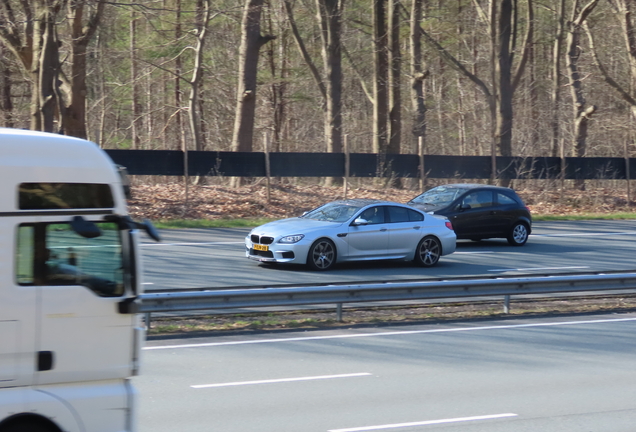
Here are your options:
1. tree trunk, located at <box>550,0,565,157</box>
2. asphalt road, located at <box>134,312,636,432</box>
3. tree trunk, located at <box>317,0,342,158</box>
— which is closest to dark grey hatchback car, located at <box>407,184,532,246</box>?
asphalt road, located at <box>134,312,636,432</box>

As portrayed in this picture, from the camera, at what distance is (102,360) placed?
190 inches

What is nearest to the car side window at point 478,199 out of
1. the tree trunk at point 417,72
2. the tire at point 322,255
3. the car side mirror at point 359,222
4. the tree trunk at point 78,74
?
the car side mirror at point 359,222

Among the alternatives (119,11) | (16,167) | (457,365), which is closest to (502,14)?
(119,11)

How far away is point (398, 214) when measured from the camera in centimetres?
1592

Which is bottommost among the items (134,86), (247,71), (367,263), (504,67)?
(367,263)

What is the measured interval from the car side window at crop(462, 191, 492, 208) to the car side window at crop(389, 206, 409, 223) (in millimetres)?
3439

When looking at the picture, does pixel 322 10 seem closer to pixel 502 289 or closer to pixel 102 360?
pixel 502 289

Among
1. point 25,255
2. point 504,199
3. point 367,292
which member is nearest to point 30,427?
point 25,255

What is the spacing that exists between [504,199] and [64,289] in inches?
639

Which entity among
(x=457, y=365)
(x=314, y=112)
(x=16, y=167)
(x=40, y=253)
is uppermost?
(x=314, y=112)

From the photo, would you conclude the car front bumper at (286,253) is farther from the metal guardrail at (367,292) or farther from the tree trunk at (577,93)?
the tree trunk at (577,93)

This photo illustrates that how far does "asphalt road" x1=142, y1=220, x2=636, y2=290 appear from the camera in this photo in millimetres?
13852

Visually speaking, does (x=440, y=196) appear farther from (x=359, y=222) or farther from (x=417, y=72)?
(x=417, y=72)

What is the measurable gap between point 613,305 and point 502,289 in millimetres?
2340
